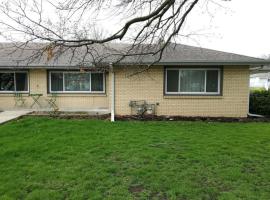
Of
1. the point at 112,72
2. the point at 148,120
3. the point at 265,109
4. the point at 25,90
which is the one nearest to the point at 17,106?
the point at 25,90

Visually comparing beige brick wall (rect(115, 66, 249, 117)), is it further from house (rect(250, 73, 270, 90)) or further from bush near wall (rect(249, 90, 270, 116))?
house (rect(250, 73, 270, 90))

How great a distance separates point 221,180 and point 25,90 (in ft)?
39.1

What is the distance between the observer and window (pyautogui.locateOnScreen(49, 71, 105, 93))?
45.8 feet

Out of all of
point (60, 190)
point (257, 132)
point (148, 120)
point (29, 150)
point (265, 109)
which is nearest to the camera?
point (60, 190)

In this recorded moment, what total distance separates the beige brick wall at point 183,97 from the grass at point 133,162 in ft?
8.72

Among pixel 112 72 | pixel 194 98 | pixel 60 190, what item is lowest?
pixel 60 190

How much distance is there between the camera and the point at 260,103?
42.7ft

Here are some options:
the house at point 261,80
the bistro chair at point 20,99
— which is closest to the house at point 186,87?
the bistro chair at point 20,99

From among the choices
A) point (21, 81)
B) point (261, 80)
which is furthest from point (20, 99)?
point (261, 80)

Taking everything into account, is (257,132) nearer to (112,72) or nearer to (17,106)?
(112,72)

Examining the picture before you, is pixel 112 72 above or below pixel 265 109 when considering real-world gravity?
above

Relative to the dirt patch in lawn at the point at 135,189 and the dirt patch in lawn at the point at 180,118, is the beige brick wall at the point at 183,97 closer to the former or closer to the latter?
the dirt patch in lawn at the point at 180,118

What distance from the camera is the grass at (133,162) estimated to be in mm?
4121

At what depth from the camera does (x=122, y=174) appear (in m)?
4.85
